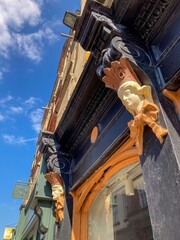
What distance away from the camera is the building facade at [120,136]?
4.66 feet

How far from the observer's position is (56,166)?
12.3 feet

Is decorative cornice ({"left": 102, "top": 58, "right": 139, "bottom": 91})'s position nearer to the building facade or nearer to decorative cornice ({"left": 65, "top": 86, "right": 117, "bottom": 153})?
the building facade

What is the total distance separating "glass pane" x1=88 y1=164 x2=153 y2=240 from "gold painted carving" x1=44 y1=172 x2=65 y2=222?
51cm

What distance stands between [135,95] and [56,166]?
→ 8.47ft

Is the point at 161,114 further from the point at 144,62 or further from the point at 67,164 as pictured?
the point at 67,164

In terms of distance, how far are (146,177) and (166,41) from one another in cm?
129

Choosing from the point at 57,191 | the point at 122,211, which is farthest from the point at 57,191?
the point at 122,211

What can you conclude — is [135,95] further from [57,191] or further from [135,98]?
[57,191]

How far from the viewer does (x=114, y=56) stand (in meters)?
1.90

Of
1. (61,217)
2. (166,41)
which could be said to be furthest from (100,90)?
(61,217)

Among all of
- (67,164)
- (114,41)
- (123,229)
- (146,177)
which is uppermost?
(114,41)

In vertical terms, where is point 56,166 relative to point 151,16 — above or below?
below

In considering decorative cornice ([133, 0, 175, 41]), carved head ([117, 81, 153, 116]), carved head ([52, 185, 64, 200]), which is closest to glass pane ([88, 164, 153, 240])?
carved head ([52, 185, 64, 200])

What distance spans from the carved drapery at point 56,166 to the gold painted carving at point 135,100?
2.27 metres
